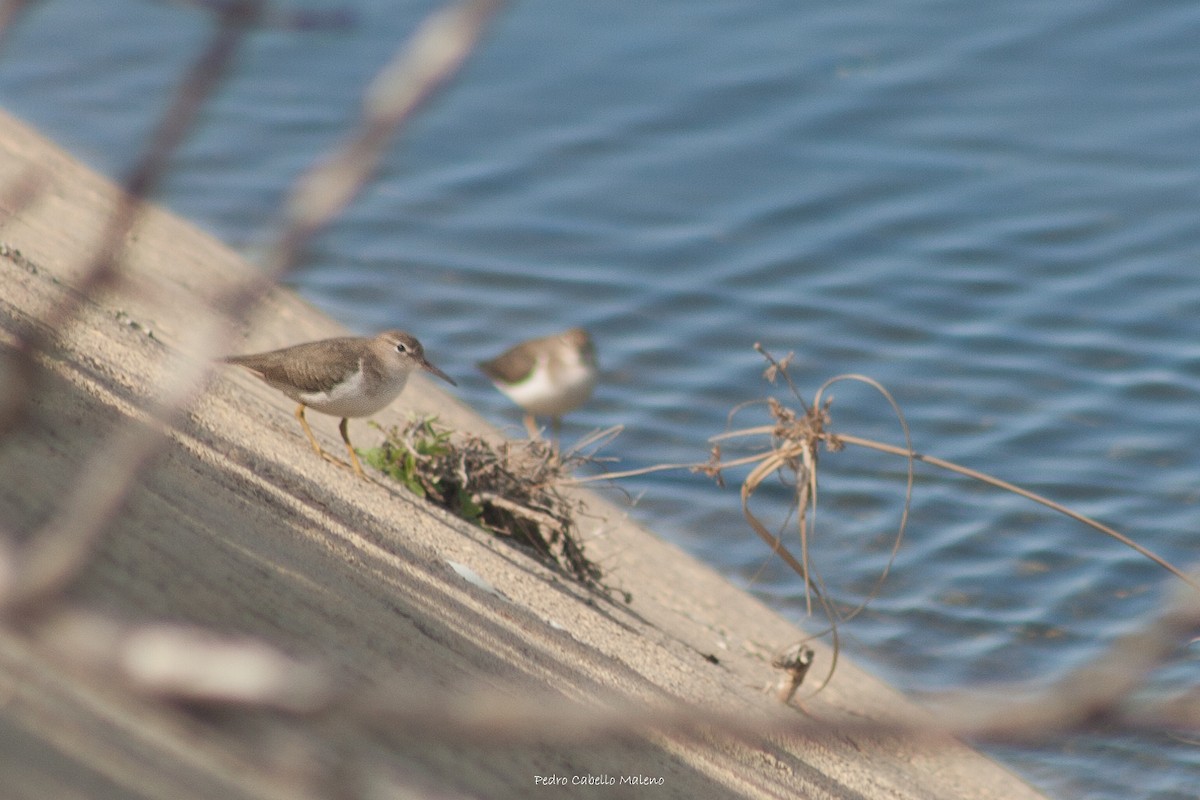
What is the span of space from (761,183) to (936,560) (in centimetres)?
498

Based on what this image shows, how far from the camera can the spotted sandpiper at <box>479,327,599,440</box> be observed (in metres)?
8.55

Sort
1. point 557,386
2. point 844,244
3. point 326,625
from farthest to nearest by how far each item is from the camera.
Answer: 1. point 844,244
2. point 557,386
3. point 326,625

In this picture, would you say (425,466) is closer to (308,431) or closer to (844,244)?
(308,431)

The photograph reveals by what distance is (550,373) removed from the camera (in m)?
8.59

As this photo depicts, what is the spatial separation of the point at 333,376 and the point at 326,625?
2.25 m

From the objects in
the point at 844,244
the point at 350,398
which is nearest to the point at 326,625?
the point at 350,398

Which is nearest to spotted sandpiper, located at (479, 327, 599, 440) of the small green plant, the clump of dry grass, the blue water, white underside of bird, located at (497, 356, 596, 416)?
white underside of bird, located at (497, 356, 596, 416)

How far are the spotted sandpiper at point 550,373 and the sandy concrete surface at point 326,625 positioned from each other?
901 millimetres

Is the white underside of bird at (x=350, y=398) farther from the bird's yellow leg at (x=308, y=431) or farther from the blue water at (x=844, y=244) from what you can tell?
the blue water at (x=844, y=244)

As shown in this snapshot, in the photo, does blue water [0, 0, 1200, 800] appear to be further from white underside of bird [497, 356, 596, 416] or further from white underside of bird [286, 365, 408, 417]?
white underside of bird [286, 365, 408, 417]

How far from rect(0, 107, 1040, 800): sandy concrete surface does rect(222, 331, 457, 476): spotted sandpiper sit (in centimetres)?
17

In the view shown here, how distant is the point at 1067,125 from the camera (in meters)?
13.1

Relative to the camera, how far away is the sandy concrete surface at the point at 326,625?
2.68 m

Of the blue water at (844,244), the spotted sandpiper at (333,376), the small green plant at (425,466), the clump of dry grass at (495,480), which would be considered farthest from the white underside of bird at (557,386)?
the spotted sandpiper at (333,376)
